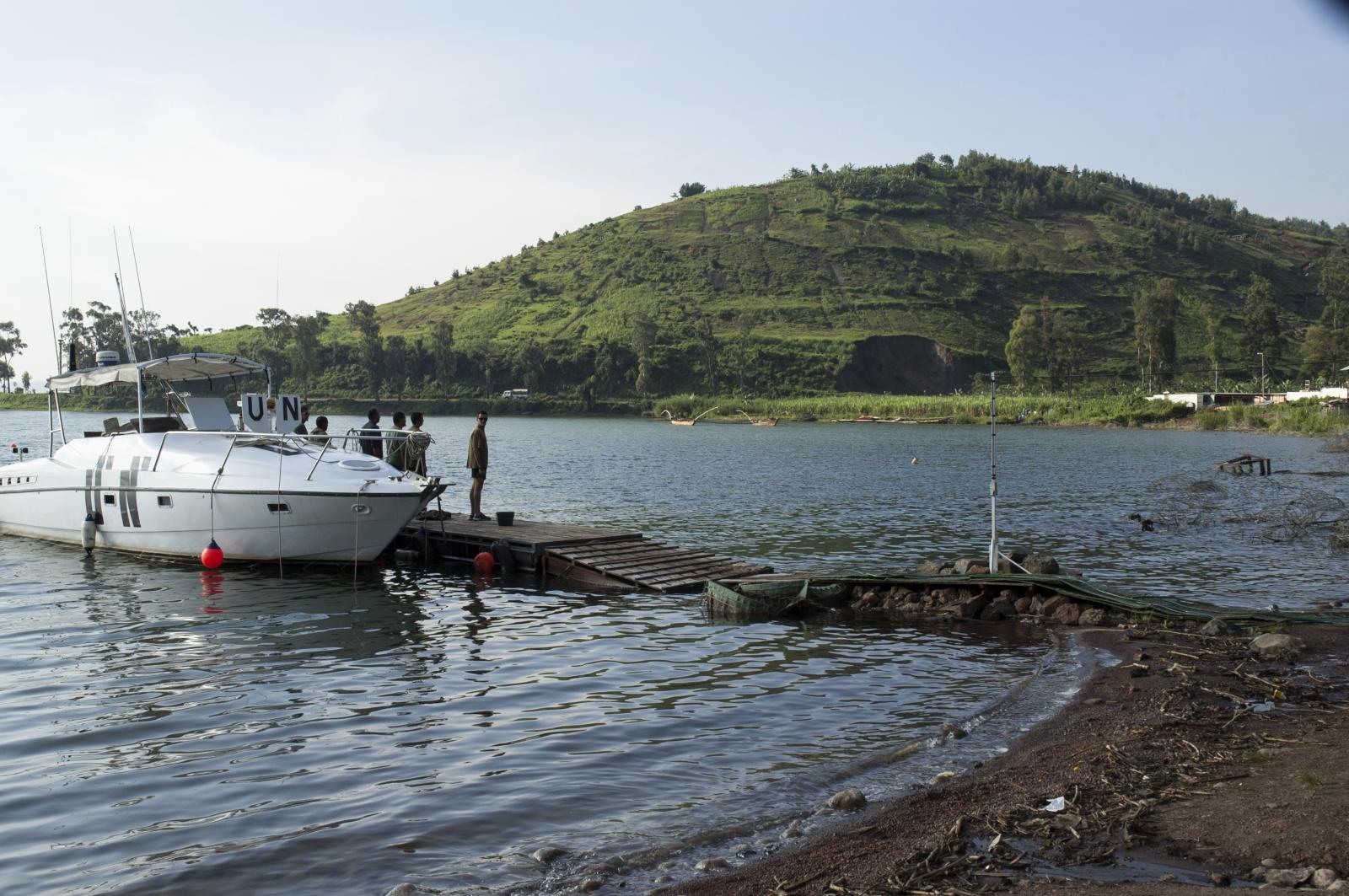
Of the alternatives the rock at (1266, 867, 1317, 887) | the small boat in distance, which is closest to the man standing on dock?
the rock at (1266, 867, 1317, 887)

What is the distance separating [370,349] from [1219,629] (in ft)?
525

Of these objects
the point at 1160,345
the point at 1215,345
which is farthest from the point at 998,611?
the point at 1215,345

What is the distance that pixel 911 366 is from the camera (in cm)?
16475

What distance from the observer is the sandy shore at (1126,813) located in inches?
286

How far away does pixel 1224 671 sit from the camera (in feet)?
44.4

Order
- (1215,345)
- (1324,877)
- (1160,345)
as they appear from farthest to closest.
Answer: (1160,345) → (1215,345) → (1324,877)

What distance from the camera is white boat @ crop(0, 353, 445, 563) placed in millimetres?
22984

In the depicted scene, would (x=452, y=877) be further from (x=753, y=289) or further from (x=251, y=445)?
(x=753, y=289)

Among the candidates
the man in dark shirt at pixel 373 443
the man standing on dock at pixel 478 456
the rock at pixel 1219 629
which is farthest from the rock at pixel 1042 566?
the man in dark shirt at pixel 373 443

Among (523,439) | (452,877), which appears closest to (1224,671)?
(452,877)

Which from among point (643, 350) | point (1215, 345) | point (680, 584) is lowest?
point (680, 584)

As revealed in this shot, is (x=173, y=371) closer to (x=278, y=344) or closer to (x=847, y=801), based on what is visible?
(x=847, y=801)

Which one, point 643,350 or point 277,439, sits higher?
point 643,350

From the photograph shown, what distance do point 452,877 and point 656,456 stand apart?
59624 millimetres
